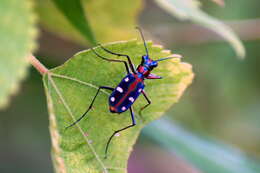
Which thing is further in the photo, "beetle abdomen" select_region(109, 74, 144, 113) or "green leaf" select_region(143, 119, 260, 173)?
"green leaf" select_region(143, 119, 260, 173)

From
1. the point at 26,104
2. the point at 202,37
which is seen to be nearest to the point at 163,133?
the point at 202,37

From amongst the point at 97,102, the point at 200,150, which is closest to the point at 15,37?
the point at 97,102

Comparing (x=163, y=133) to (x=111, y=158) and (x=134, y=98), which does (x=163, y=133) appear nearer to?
(x=134, y=98)

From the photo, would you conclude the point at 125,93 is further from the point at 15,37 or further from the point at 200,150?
the point at 200,150

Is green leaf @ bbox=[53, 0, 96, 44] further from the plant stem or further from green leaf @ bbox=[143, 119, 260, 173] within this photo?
green leaf @ bbox=[143, 119, 260, 173]

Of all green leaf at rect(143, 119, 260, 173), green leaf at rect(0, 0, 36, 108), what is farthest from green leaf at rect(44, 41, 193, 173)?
green leaf at rect(143, 119, 260, 173)

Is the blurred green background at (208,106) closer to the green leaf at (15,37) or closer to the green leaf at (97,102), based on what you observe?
the green leaf at (97,102)

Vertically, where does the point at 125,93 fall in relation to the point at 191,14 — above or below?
below

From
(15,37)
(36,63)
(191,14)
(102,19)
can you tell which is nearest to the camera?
(15,37)

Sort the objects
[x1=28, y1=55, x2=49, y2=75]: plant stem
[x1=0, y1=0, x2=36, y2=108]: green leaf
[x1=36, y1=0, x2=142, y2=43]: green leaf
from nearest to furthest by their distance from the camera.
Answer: [x1=0, y1=0, x2=36, y2=108]: green leaf < [x1=28, y1=55, x2=49, y2=75]: plant stem < [x1=36, y1=0, x2=142, y2=43]: green leaf
